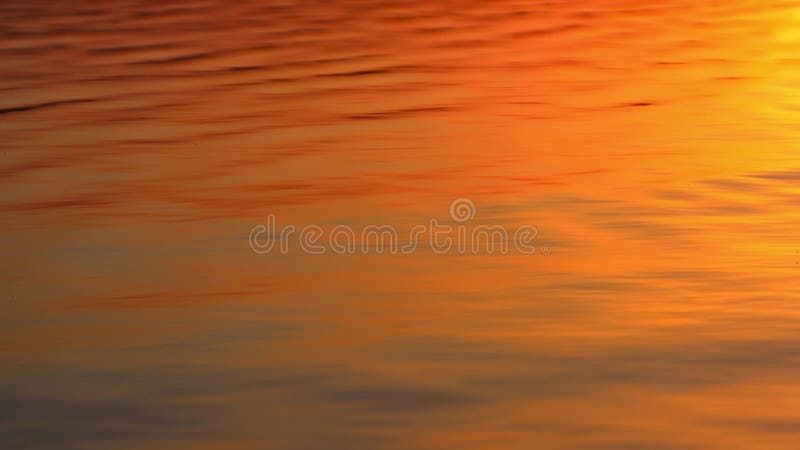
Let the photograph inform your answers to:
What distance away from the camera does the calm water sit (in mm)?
3385

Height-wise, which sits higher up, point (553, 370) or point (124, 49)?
point (124, 49)

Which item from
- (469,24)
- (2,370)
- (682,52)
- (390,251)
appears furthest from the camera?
(469,24)

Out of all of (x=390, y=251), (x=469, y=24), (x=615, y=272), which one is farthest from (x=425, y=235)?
(x=469, y=24)

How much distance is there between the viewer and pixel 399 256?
15.5 ft

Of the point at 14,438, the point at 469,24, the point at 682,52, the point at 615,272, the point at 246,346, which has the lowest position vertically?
the point at 14,438

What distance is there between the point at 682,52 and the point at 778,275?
4818mm

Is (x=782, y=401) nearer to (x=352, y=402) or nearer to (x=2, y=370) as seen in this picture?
(x=352, y=402)

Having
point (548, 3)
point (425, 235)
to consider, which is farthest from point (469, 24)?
point (425, 235)

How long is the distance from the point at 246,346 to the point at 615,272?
1209 mm

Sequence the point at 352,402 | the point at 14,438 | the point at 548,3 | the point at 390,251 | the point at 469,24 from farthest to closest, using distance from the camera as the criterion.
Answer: the point at 548,3 < the point at 469,24 < the point at 390,251 < the point at 352,402 < the point at 14,438

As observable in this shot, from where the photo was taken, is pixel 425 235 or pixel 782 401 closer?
pixel 782 401

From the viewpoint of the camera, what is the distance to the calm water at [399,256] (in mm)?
3385

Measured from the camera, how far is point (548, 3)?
1169 centimetres

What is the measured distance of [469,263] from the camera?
464 cm
